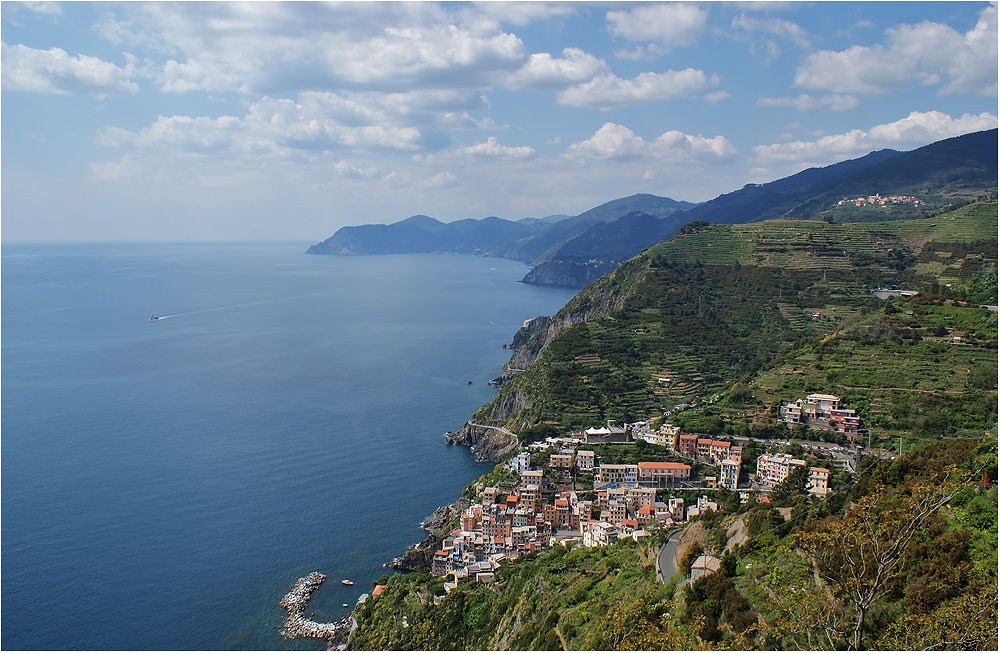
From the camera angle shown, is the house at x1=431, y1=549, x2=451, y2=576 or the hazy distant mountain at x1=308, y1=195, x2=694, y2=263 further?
the hazy distant mountain at x1=308, y1=195, x2=694, y2=263

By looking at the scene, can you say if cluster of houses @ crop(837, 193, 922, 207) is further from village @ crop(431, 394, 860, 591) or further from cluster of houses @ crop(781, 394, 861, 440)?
village @ crop(431, 394, 860, 591)

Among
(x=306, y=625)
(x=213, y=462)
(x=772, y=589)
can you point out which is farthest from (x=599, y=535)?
(x=213, y=462)

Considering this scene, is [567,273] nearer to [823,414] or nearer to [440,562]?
[823,414]

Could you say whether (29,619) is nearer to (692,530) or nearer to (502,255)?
(692,530)

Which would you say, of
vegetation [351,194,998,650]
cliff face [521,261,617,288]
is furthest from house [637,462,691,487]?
cliff face [521,261,617,288]

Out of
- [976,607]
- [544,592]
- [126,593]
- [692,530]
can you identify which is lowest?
[126,593]

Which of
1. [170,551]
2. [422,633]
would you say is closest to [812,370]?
[422,633]

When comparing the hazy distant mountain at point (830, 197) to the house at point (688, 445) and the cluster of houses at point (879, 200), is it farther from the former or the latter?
the house at point (688, 445)
